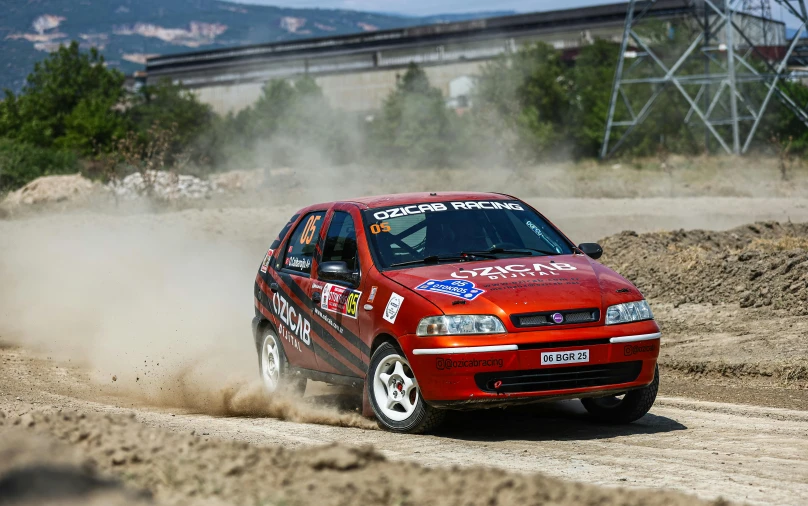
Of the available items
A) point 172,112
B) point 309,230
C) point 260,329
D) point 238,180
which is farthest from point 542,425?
point 172,112

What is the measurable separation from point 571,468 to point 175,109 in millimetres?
70092

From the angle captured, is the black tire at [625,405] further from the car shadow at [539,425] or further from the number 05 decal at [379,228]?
the number 05 decal at [379,228]

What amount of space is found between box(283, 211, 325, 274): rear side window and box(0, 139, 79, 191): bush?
35.4 metres

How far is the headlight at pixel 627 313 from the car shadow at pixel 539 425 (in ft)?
2.57

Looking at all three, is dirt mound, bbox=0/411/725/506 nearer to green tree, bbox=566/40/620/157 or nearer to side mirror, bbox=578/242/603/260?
side mirror, bbox=578/242/603/260

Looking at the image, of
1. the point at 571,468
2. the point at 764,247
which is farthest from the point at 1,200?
the point at 571,468

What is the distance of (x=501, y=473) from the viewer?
4922 millimetres

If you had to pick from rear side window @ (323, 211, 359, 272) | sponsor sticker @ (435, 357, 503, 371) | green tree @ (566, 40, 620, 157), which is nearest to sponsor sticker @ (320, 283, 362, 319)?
rear side window @ (323, 211, 359, 272)

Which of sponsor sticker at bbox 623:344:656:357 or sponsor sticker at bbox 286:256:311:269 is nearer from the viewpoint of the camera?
sponsor sticker at bbox 623:344:656:357

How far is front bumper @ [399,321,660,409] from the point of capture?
698 cm

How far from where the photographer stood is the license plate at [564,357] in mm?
7012

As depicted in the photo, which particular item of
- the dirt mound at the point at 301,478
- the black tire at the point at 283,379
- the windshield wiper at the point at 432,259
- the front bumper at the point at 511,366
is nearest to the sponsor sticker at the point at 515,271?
the windshield wiper at the point at 432,259

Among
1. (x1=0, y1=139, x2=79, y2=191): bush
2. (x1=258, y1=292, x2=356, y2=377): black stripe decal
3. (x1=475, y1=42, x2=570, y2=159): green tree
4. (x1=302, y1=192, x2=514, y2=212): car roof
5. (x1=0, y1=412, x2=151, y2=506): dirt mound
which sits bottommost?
(x1=258, y1=292, x2=356, y2=377): black stripe decal

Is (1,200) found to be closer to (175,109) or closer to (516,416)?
(516,416)
